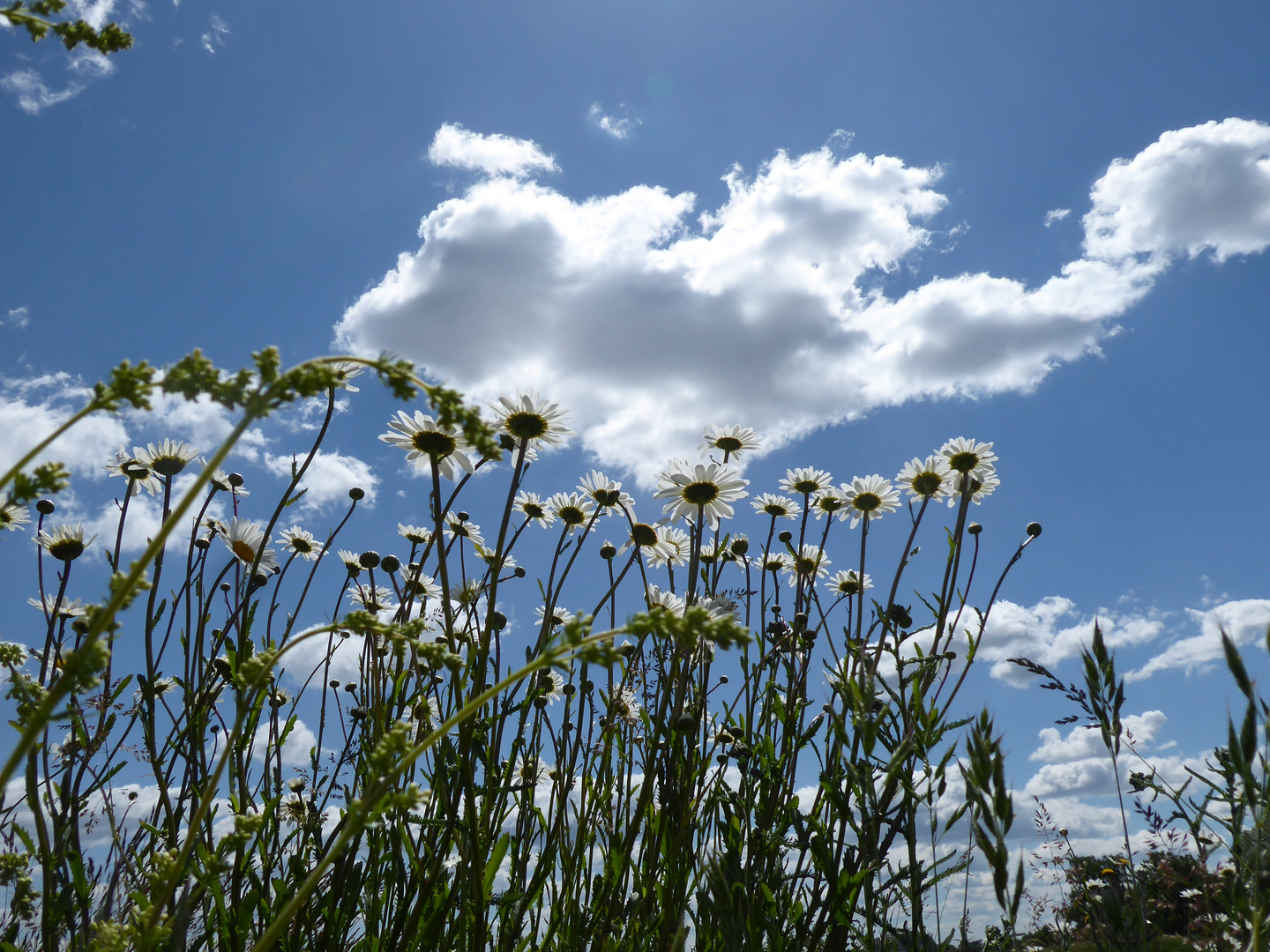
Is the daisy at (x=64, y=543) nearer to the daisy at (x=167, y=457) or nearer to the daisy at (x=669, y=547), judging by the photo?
the daisy at (x=167, y=457)

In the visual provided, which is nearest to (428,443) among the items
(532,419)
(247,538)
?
(532,419)

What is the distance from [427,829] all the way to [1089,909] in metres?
1.86

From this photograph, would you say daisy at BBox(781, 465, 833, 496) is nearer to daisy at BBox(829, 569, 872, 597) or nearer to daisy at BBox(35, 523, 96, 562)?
daisy at BBox(829, 569, 872, 597)

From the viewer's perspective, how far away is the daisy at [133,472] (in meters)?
3.45

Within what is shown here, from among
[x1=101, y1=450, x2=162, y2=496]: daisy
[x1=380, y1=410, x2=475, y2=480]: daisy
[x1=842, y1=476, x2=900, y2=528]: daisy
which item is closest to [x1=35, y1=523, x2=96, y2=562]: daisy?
[x1=101, y1=450, x2=162, y2=496]: daisy

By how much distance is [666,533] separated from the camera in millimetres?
4145

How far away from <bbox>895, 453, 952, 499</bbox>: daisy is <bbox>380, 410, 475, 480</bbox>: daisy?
8.41 feet

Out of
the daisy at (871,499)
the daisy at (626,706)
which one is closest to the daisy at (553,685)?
the daisy at (626,706)

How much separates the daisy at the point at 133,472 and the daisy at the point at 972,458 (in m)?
3.97

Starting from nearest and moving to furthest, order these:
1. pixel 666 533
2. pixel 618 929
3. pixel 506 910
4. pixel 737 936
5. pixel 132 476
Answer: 1. pixel 737 936
2. pixel 506 910
3. pixel 618 929
4. pixel 132 476
5. pixel 666 533

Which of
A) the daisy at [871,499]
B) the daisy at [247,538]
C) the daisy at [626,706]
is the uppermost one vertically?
the daisy at [871,499]

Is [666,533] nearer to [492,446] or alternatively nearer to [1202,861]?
[1202,861]

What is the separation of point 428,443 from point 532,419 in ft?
1.38

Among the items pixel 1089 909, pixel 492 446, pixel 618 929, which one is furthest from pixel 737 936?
pixel 618 929
